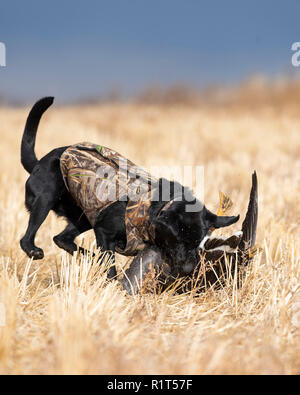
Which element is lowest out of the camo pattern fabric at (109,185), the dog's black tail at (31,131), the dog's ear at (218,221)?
the dog's ear at (218,221)

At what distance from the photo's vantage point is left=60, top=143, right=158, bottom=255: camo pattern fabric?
8.25ft

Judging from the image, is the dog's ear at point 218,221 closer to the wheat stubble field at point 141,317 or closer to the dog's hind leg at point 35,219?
the wheat stubble field at point 141,317

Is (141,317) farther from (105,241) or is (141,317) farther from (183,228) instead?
(105,241)

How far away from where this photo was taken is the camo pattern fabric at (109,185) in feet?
8.25

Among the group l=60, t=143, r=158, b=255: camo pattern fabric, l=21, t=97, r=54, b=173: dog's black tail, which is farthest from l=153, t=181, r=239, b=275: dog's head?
l=21, t=97, r=54, b=173: dog's black tail

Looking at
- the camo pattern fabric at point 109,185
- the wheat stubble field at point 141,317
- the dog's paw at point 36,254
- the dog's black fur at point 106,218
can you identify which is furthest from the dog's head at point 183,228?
Answer: the dog's paw at point 36,254

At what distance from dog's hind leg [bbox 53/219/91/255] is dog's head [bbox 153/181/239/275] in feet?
2.49

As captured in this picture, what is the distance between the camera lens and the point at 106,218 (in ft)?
8.54

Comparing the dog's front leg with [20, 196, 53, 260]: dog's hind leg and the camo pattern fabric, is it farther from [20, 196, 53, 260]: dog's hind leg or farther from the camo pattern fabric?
[20, 196, 53, 260]: dog's hind leg

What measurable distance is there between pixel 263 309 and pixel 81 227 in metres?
1.28

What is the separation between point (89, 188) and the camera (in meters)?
2.66

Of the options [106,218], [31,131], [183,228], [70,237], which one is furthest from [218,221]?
[31,131]

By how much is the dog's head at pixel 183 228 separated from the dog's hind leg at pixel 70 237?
29.9 inches

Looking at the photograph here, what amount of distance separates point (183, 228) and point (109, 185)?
1.77ft
